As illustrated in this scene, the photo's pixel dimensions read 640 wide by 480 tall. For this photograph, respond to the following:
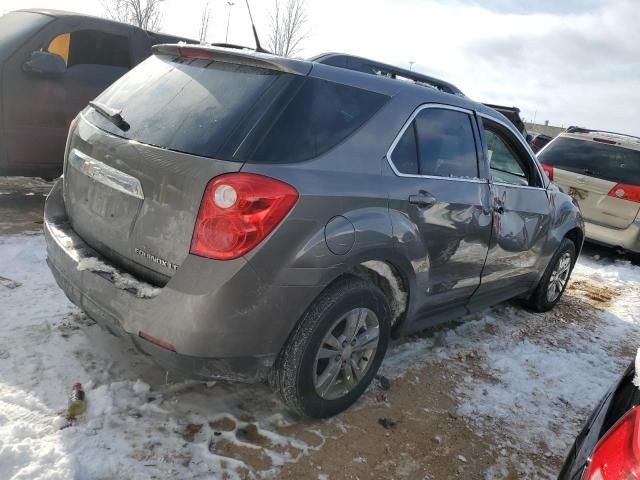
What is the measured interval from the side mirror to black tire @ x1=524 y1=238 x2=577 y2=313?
16.2 feet

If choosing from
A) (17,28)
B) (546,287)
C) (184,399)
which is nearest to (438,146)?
(184,399)

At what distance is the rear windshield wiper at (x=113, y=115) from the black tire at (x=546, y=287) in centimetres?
378

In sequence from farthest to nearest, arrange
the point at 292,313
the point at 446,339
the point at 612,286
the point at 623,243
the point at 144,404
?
1. the point at 623,243
2. the point at 612,286
3. the point at 446,339
4. the point at 144,404
5. the point at 292,313

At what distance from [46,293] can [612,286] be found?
20.2 feet

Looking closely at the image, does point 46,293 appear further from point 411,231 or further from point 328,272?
point 411,231

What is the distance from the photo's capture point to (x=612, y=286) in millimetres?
6633

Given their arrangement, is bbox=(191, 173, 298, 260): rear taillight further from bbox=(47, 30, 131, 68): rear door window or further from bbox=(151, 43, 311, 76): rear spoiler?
bbox=(47, 30, 131, 68): rear door window

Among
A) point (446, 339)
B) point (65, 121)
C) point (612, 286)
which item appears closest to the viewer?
point (446, 339)

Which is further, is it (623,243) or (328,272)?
(623,243)

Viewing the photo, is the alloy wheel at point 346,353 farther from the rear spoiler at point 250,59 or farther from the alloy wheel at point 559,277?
the alloy wheel at point 559,277

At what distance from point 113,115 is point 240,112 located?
76cm

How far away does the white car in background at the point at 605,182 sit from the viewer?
7043 mm

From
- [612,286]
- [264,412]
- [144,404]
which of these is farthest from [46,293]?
[612,286]

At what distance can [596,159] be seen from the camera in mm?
7406
